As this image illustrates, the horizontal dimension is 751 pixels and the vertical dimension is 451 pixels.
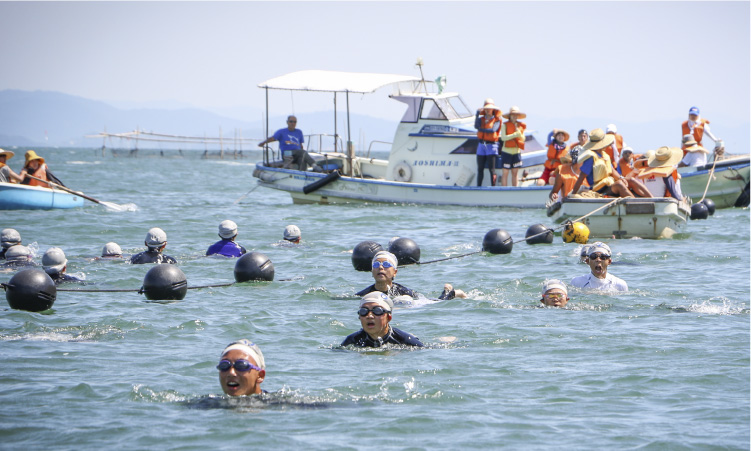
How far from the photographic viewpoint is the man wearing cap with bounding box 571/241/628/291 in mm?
12586

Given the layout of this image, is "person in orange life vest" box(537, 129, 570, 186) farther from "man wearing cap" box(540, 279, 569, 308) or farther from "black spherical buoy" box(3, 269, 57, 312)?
"black spherical buoy" box(3, 269, 57, 312)

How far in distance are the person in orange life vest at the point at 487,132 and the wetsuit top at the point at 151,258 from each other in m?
12.2

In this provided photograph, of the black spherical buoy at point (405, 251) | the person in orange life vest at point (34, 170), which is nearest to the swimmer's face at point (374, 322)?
the black spherical buoy at point (405, 251)

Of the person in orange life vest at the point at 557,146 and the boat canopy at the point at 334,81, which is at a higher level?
the boat canopy at the point at 334,81

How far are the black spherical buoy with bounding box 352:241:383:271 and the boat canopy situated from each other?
42.5 feet

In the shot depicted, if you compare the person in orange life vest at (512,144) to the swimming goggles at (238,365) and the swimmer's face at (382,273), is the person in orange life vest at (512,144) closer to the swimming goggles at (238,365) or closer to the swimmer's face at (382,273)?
the swimmer's face at (382,273)

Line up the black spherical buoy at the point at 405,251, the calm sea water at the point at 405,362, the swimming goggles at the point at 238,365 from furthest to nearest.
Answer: the black spherical buoy at the point at 405,251 → the swimming goggles at the point at 238,365 → the calm sea water at the point at 405,362

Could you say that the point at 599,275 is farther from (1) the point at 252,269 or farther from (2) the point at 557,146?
(2) the point at 557,146

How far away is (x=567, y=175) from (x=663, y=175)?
1974 millimetres

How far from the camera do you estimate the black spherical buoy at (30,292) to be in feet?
37.4

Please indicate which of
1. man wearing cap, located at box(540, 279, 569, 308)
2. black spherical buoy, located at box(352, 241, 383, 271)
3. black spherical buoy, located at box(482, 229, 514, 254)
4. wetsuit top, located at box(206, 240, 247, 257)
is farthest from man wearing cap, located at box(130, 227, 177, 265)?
man wearing cap, located at box(540, 279, 569, 308)

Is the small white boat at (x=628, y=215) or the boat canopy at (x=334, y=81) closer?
the small white boat at (x=628, y=215)

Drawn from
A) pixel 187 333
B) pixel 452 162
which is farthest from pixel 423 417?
pixel 452 162

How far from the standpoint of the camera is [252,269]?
14148 mm
